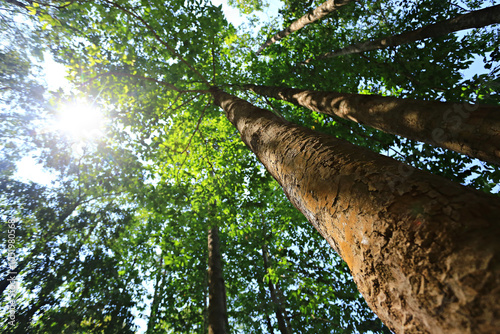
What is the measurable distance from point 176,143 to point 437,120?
221 inches

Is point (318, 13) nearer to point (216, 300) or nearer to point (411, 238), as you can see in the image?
point (411, 238)

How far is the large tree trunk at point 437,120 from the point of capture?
1284 millimetres

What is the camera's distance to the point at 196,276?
8.09m

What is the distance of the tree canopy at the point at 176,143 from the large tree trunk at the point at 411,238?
14.7 feet

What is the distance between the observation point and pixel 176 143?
19.4 feet

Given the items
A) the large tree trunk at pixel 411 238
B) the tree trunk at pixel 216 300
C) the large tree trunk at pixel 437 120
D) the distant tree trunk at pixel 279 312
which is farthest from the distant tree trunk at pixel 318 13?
the distant tree trunk at pixel 279 312

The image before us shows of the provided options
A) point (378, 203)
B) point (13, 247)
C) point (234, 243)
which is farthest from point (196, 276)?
point (378, 203)

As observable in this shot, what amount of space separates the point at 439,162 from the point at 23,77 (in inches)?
554

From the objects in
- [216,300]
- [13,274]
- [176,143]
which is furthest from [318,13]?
[13,274]

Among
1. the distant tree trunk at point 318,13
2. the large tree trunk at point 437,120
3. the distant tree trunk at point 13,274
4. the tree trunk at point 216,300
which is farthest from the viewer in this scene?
the distant tree trunk at point 13,274

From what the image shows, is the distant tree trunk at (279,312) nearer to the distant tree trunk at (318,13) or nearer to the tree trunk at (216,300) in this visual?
the tree trunk at (216,300)

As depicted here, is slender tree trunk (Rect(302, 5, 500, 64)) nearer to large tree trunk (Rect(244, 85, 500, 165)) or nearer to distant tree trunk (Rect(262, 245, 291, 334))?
large tree trunk (Rect(244, 85, 500, 165))

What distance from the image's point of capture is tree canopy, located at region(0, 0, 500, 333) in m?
4.31

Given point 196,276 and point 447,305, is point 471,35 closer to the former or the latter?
point 447,305
